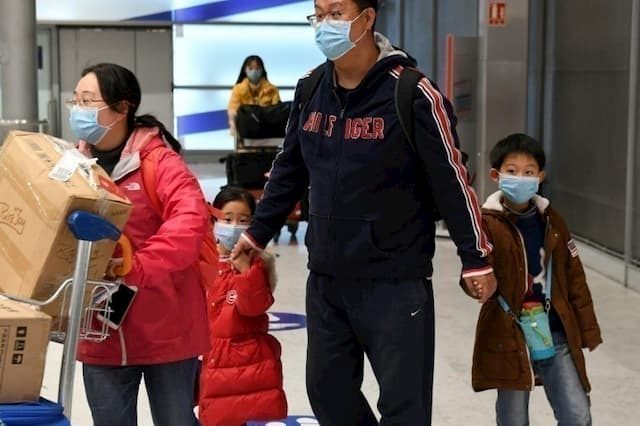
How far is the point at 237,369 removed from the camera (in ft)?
13.4

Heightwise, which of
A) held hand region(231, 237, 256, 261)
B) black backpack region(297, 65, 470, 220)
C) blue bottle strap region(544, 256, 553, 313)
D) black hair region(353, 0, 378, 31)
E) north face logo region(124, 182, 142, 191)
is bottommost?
blue bottle strap region(544, 256, 553, 313)

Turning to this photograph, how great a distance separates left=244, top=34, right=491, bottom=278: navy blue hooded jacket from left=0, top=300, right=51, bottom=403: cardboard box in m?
0.97

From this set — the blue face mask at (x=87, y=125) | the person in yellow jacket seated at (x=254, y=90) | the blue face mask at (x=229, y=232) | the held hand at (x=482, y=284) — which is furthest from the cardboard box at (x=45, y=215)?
the person in yellow jacket seated at (x=254, y=90)

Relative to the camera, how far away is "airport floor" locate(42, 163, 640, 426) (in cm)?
505

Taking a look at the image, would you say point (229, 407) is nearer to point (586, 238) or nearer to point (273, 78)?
point (586, 238)

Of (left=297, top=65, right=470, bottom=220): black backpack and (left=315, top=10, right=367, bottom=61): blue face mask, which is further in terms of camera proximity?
(left=315, top=10, right=367, bottom=61): blue face mask

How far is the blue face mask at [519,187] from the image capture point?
3941mm

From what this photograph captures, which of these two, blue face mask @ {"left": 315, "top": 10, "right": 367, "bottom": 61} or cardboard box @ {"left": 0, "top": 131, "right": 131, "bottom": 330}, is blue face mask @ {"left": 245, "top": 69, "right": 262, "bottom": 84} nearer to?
blue face mask @ {"left": 315, "top": 10, "right": 367, "bottom": 61}

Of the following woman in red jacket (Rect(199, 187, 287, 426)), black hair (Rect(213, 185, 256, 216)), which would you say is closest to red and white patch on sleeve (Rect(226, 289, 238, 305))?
woman in red jacket (Rect(199, 187, 287, 426))

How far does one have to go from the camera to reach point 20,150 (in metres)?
2.90

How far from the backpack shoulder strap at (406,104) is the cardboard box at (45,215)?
825 millimetres

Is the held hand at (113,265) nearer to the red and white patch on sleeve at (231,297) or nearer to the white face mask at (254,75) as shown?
the red and white patch on sleeve at (231,297)

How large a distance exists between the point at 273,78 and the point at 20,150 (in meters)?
17.1

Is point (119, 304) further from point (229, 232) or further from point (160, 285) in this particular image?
point (229, 232)
